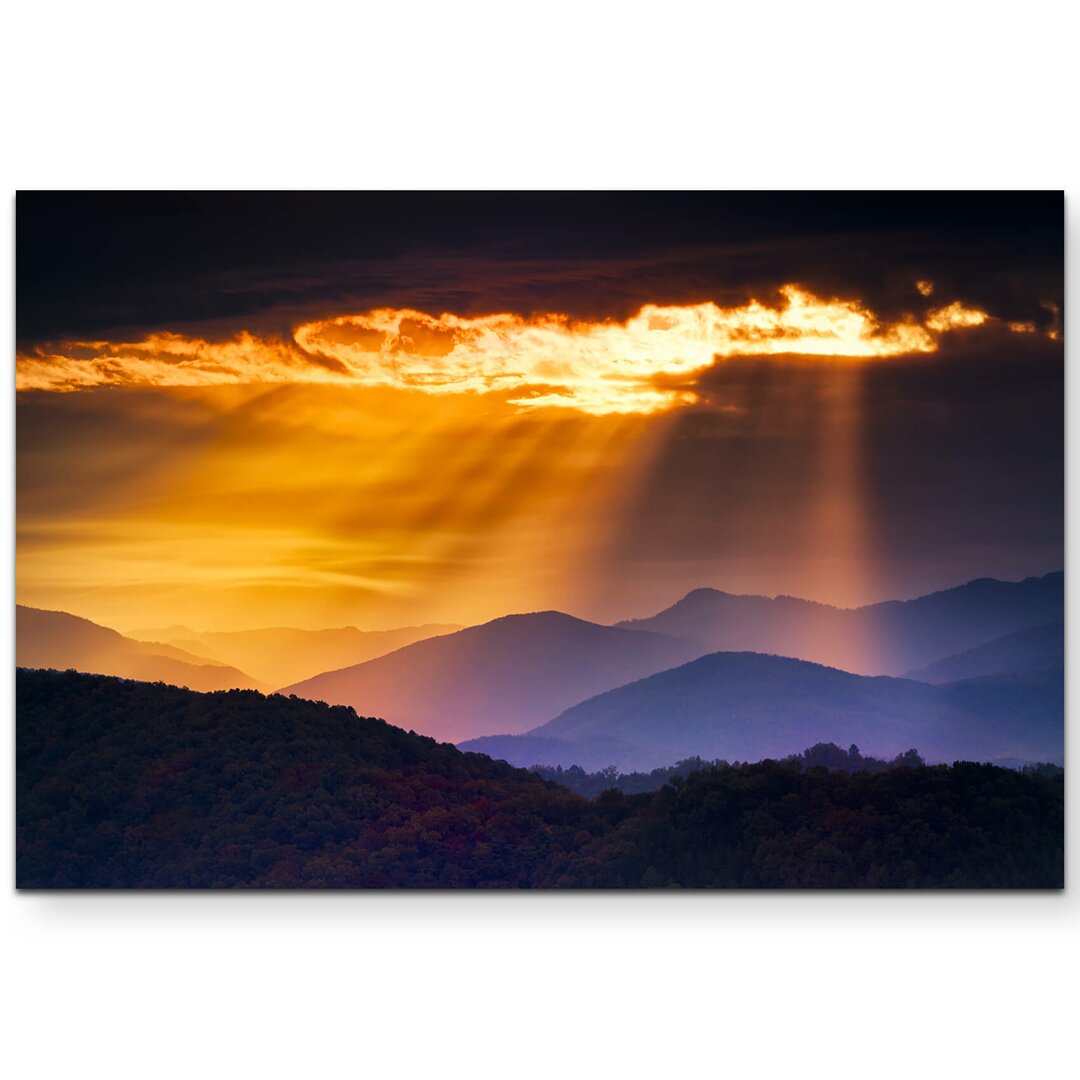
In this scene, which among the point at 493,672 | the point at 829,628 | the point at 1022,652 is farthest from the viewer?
the point at 493,672

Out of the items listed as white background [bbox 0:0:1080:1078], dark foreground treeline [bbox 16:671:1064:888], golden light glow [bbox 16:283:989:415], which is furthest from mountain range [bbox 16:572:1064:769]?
golden light glow [bbox 16:283:989:415]

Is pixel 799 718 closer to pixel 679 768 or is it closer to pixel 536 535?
pixel 679 768

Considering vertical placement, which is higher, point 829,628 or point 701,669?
point 829,628

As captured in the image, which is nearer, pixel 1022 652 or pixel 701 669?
pixel 1022 652

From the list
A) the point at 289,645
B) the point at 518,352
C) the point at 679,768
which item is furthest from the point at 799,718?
the point at 289,645

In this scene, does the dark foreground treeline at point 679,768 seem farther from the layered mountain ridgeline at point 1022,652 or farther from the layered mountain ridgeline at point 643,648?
the layered mountain ridgeline at point 1022,652
